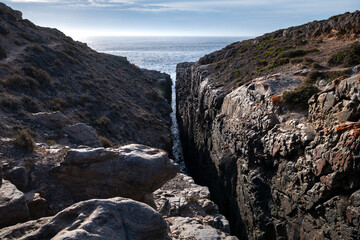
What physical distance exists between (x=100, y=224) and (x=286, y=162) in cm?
806

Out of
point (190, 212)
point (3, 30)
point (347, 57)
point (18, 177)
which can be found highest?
point (3, 30)

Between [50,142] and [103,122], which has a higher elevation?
[50,142]

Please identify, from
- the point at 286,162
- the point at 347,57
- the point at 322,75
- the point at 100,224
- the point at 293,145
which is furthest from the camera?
the point at 347,57

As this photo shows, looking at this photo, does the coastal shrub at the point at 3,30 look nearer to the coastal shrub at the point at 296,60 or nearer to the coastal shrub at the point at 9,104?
the coastal shrub at the point at 9,104

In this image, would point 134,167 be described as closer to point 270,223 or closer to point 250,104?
point 270,223

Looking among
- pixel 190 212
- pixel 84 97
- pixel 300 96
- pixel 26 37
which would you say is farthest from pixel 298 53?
pixel 26 37

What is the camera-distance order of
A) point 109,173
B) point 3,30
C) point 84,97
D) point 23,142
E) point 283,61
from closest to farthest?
point 109,173 → point 23,142 → point 283,61 → point 84,97 → point 3,30

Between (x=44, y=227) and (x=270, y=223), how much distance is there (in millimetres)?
9181

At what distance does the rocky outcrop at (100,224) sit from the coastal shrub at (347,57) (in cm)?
1431

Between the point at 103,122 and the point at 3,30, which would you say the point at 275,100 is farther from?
the point at 3,30

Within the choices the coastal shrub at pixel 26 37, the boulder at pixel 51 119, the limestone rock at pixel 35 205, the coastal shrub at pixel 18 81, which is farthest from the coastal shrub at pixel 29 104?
the coastal shrub at pixel 26 37

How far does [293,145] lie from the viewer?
35.6 feet

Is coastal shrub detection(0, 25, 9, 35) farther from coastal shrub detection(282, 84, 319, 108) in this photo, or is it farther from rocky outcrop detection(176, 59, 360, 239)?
coastal shrub detection(282, 84, 319, 108)

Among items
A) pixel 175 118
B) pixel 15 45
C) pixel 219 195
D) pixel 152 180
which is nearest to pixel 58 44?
pixel 15 45
